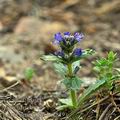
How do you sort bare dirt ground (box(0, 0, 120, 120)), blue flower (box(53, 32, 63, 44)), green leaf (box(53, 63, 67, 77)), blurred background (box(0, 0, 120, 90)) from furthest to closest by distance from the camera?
blurred background (box(0, 0, 120, 90))
bare dirt ground (box(0, 0, 120, 120))
green leaf (box(53, 63, 67, 77))
blue flower (box(53, 32, 63, 44))

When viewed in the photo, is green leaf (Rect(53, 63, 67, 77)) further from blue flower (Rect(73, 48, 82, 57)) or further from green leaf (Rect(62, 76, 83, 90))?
blue flower (Rect(73, 48, 82, 57))

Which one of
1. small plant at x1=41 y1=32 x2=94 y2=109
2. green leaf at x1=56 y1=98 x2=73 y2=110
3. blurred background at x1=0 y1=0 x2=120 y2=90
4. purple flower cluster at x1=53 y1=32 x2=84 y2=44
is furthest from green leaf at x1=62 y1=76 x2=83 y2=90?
blurred background at x1=0 y1=0 x2=120 y2=90

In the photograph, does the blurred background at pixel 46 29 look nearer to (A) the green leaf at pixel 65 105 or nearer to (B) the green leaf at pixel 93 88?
(A) the green leaf at pixel 65 105

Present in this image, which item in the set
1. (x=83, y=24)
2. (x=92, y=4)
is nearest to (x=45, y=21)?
(x=83, y=24)

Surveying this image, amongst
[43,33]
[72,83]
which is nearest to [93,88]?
[72,83]

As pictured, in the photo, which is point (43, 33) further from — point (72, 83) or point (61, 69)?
point (72, 83)
